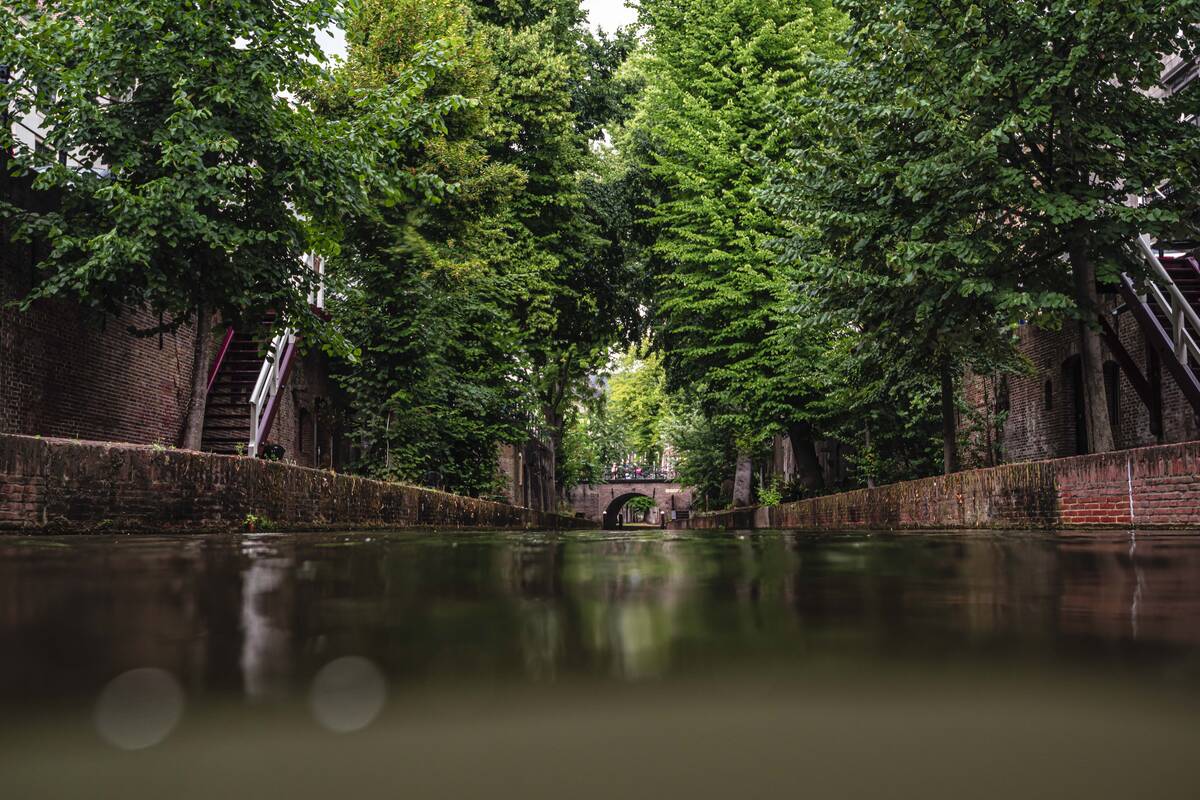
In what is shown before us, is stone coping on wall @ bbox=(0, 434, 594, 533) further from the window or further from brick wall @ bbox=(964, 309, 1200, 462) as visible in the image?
the window

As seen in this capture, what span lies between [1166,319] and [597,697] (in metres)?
18.0

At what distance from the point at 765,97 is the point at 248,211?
12.4 metres

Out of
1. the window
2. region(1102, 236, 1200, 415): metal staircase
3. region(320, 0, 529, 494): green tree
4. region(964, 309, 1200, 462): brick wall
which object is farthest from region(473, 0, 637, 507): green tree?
the window

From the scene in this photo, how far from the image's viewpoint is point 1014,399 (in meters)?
22.4

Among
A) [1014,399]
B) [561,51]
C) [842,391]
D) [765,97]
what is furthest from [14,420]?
[1014,399]

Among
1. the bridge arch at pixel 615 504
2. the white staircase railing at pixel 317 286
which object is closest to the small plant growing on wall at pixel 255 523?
the white staircase railing at pixel 317 286

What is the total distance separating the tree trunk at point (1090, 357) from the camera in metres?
11.8

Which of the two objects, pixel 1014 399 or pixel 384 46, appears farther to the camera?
pixel 1014 399

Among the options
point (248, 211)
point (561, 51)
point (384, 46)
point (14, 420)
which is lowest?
point (14, 420)

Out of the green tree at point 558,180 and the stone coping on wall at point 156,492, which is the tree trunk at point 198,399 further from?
the green tree at point 558,180

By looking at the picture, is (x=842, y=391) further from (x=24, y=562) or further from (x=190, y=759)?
(x=190, y=759)

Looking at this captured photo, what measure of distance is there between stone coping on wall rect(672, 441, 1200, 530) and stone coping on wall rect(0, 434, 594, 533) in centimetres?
691

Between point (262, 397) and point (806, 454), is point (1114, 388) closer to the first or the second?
point (806, 454)

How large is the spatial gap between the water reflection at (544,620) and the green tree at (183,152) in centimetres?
982
